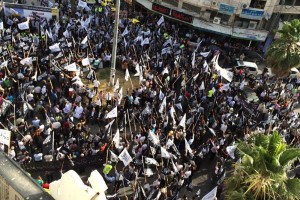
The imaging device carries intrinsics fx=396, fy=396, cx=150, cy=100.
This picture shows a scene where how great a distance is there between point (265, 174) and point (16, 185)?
22.0 feet

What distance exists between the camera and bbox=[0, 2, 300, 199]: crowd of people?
1767 centimetres

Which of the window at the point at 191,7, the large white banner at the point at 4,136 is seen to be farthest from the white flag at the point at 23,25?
the window at the point at 191,7

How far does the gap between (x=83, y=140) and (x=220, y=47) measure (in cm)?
1759

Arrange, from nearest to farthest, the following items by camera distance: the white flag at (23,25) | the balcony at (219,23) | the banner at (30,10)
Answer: the white flag at (23,25) → the banner at (30,10) → the balcony at (219,23)

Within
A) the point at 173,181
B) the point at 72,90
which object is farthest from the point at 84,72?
the point at 173,181

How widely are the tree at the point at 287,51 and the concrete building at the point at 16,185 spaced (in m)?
18.4

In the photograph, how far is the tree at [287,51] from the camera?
24047mm

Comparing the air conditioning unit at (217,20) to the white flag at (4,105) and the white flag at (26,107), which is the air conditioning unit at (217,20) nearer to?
the white flag at (26,107)

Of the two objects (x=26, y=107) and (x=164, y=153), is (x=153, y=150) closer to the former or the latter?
(x=164, y=153)

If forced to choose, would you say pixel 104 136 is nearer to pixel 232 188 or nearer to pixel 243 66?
pixel 232 188

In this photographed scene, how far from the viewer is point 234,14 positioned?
3148 cm

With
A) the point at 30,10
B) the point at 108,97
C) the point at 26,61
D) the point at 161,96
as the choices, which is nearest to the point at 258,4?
the point at 161,96

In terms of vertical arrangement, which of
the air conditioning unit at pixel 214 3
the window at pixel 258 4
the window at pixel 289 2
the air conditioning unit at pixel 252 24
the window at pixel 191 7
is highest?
the window at pixel 289 2

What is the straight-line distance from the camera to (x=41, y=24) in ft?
91.5
